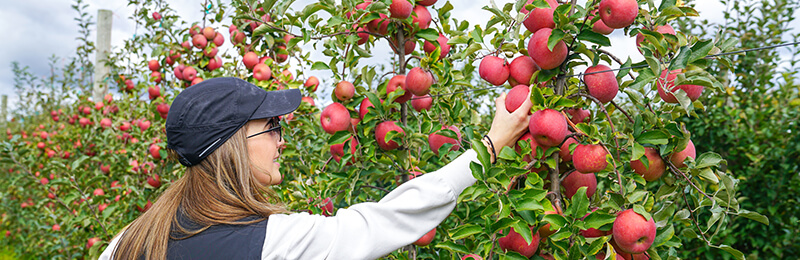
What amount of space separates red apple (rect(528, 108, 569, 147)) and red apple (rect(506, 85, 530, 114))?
0.09 metres

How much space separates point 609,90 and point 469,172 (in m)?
0.38

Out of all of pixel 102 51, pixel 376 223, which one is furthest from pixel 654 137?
pixel 102 51

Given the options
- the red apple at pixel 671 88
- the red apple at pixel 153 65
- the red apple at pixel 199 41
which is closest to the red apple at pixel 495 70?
the red apple at pixel 671 88

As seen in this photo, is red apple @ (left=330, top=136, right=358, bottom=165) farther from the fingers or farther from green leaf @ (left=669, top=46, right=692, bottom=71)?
green leaf @ (left=669, top=46, right=692, bottom=71)

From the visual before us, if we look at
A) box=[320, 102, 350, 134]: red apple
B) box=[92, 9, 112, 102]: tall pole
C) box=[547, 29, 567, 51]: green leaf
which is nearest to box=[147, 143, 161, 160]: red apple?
box=[320, 102, 350, 134]: red apple

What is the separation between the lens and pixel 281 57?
2.88 metres

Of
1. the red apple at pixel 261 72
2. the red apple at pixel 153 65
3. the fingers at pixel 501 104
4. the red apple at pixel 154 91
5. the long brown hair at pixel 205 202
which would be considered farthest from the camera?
the red apple at pixel 153 65

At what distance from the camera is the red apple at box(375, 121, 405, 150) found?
1.63 m

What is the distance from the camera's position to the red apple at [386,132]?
1627 mm

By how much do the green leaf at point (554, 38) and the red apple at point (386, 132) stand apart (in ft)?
1.97

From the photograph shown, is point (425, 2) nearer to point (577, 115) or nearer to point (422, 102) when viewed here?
point (422, 102)

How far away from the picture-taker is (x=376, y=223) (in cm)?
121

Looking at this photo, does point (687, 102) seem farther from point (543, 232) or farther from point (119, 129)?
point (119, 129)

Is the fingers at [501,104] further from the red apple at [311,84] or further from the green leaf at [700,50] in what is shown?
the red apple at [311,84]
